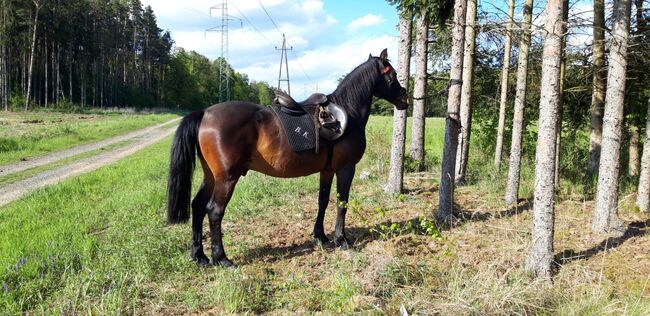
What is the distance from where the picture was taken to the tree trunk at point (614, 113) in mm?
5441

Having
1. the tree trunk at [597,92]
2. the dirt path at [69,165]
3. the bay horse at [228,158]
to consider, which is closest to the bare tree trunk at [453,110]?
the bay horse at [228,158]

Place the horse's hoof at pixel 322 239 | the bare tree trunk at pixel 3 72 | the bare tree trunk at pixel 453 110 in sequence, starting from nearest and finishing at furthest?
the horse's hoof at pixel 322 239
the bare tree trunk at pixel 453 110
the bare tree trunk at pixel 3 72

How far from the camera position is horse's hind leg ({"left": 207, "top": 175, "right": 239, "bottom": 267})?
503 centimetres

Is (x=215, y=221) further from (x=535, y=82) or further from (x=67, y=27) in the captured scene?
(x=67, y=27)

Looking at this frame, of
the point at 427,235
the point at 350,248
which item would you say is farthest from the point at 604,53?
the point at 350,248

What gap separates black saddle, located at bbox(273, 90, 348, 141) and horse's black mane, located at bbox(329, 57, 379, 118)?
27cm

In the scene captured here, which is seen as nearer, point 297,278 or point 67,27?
point 297,278

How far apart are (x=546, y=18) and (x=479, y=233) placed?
313 cm

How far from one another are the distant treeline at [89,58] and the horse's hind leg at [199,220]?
44020 mm

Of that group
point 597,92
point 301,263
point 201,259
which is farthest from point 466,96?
point 201,259

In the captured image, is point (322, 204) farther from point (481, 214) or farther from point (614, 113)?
point (614, 113)

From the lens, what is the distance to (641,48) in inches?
313

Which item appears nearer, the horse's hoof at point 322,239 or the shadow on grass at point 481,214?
the horse's hoof at point 322,239

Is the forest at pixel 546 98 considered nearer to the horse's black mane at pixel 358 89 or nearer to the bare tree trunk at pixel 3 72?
the horse's black mane at pixel 358 89
